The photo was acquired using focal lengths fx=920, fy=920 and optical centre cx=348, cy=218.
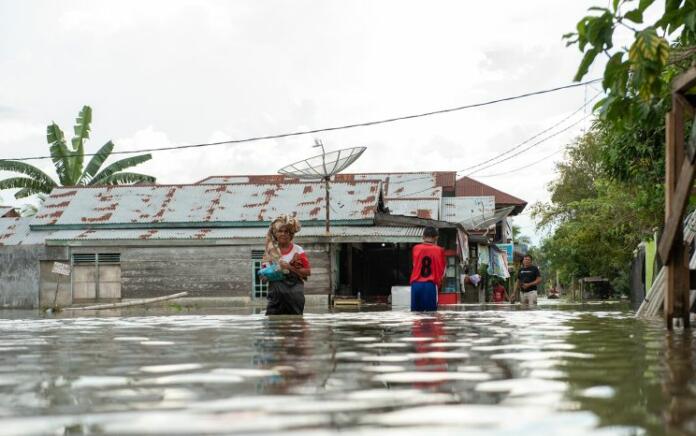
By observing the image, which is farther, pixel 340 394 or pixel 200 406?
pixel 340 394

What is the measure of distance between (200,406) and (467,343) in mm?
3686

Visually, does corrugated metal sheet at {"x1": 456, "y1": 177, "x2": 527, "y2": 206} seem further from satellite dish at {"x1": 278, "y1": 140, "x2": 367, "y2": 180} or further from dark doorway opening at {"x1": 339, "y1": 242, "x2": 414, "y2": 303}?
satellite dish at {"x1": 278, "y1": 140, "x2": 367, "y2": 180}

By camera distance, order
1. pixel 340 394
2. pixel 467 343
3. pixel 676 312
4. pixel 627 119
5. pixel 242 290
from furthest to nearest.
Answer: pixel 242 290, pixel 676 312, pixel 627 119, pixel 467 343, pixel 340 394

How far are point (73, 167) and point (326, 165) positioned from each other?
14136mm

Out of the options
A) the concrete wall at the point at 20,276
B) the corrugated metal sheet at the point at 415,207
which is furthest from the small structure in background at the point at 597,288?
the concrete wall at the point at 20,276

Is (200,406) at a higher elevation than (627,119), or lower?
lower

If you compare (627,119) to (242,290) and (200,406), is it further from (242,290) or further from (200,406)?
(242,290)

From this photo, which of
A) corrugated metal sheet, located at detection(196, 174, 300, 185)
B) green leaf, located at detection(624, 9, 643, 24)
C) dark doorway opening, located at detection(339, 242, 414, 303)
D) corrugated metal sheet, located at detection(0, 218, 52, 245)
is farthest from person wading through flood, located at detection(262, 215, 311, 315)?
corrugated metal sheet, located at detection(196, 174, 300, 185)

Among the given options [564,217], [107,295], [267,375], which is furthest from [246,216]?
[267,375]

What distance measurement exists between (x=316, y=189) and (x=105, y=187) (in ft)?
27.1

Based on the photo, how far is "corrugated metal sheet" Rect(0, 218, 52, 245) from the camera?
33.6 meters

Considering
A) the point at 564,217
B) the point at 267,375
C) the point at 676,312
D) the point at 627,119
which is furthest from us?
the point at 564,217

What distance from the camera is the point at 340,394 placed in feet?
11.3

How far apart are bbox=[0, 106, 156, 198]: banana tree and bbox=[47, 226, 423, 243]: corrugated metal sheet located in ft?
19.0
